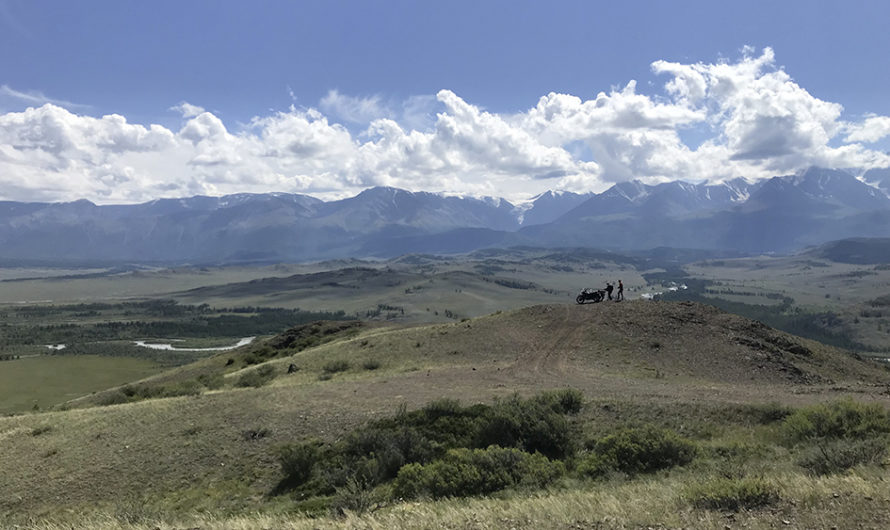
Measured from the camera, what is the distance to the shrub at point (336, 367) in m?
37.5

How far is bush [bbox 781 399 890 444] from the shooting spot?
15743 millimetres

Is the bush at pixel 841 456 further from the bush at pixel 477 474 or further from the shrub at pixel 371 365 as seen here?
the shrub at pixel 371 365

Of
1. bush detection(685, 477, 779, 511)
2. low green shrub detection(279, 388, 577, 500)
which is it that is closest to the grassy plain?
bush detection(685, 477, 779, 511)

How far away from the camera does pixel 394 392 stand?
2717 cm

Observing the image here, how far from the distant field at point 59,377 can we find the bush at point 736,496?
266ft

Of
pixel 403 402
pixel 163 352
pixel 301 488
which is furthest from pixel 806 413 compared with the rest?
pixel 163 352

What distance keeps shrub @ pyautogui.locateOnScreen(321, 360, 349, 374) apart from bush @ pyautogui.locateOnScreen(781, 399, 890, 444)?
28.7 m

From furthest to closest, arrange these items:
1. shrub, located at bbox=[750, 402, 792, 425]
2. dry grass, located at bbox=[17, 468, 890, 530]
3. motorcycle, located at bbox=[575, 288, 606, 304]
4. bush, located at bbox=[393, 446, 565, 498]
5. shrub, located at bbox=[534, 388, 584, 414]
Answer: motorcycle, located at bbox=[575, 288, 606, 304] → shrub, located at bbox=[534, 388, 584, 414] → shrub, located at bbox=[750, 402, 792, 425] → bush, located at bbox=[393, 446, 565, 498] → dry grass, located at bbox=[17, 468, 890, 530]

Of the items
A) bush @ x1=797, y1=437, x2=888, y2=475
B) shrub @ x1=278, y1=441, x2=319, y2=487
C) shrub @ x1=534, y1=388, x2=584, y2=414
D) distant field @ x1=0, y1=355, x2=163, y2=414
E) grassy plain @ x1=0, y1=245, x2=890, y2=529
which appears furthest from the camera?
distant field @ x1=0, y1=355, x2=163, y2=414

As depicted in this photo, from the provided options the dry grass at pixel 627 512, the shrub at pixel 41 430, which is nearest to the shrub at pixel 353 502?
the dry grass at pixel 627 512

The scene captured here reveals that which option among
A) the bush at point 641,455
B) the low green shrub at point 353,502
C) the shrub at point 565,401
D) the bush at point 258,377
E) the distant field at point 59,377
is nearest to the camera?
the low green shrub at point 353,502

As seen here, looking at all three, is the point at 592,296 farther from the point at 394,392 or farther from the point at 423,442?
the point at 423,442

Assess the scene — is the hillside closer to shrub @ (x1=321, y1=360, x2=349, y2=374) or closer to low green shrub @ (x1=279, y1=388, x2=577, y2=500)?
shrub @ (x1=321, y1=360, x2=349, y2=374)

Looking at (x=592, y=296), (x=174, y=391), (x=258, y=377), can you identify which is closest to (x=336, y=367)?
(x=258, y=377)
